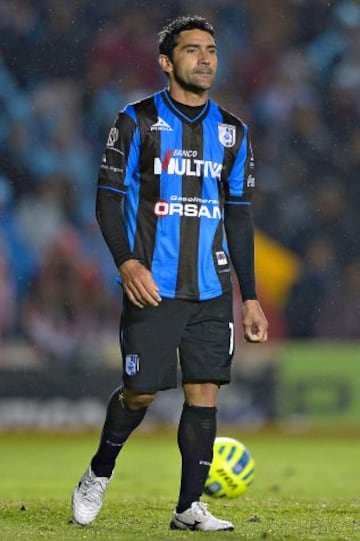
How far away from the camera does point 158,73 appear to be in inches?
616

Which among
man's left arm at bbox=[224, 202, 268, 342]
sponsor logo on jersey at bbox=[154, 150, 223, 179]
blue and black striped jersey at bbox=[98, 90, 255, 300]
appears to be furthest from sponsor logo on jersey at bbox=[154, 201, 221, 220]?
man's left arm at bbox=[224, 202, 268, 342]

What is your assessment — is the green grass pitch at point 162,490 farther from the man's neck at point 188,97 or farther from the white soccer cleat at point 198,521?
the man's neck at point 188,97

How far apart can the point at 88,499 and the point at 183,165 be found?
4.89ft

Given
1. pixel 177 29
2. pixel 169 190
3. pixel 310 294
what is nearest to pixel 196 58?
pixel 177 29

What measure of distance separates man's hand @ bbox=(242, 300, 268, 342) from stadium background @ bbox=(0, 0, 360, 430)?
8138 mm

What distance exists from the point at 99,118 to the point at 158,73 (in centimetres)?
95

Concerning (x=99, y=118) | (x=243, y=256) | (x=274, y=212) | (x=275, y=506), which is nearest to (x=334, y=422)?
(x=274, y=212)

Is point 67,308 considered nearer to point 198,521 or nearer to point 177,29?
point 177,29

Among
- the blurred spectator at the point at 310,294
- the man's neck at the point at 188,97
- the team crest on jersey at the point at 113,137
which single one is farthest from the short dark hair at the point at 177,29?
the blurred spectator at the point at 310,294

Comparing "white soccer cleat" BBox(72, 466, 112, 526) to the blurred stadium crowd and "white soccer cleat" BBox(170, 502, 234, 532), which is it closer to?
"white soccer cleat" BBox(170, 502, 234, 532)

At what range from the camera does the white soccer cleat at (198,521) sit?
523 cm

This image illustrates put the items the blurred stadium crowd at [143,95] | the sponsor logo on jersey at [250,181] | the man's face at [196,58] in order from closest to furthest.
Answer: the man's face at [196,58]
the sponsor logo on jersey at [250,181]
the blurred stadium crowd at [143,95]

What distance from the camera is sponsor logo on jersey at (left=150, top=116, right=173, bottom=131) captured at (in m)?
5.46

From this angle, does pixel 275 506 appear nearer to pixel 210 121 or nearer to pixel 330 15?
pixel 210 121
